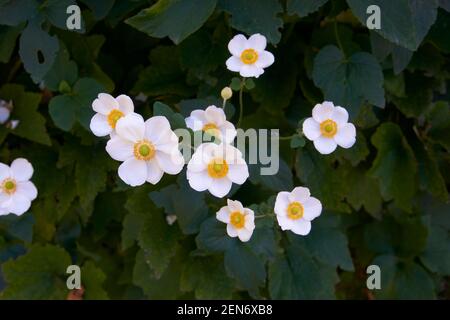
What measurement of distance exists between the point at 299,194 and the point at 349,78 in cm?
26

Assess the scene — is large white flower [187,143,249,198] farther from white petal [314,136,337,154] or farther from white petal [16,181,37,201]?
white petal [16,181,37,201]

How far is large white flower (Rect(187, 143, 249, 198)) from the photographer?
2.51 feet

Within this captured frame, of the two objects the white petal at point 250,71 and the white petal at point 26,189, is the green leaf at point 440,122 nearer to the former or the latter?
the white petal at point 250,71

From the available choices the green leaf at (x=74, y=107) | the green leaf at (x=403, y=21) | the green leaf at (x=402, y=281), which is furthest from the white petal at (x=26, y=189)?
the green leaf at (x=402, y=281)

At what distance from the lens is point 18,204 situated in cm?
94

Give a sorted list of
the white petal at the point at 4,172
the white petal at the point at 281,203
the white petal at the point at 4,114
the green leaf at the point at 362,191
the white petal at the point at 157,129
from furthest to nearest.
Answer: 1. the green leaf at the point at 362,191
2. the white petal at the point at 4,114
3. the white petal at the point at 4,172
4. the white petal at the point at 281,203
5. the white petal at the point at 157,129

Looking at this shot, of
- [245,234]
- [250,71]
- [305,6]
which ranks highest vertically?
[305,6]

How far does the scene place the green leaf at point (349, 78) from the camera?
980mm

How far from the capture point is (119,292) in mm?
1464

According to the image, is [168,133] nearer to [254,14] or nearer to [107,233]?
[254,14]

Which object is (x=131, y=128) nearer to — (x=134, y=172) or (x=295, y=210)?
(x=134, y=172)

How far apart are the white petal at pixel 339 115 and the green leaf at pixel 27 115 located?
586mm

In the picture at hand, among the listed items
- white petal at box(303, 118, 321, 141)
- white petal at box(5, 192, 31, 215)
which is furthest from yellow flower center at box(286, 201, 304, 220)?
white petal at box(5, 192, 31, 215)

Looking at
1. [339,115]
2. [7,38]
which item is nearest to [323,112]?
[339,115]
